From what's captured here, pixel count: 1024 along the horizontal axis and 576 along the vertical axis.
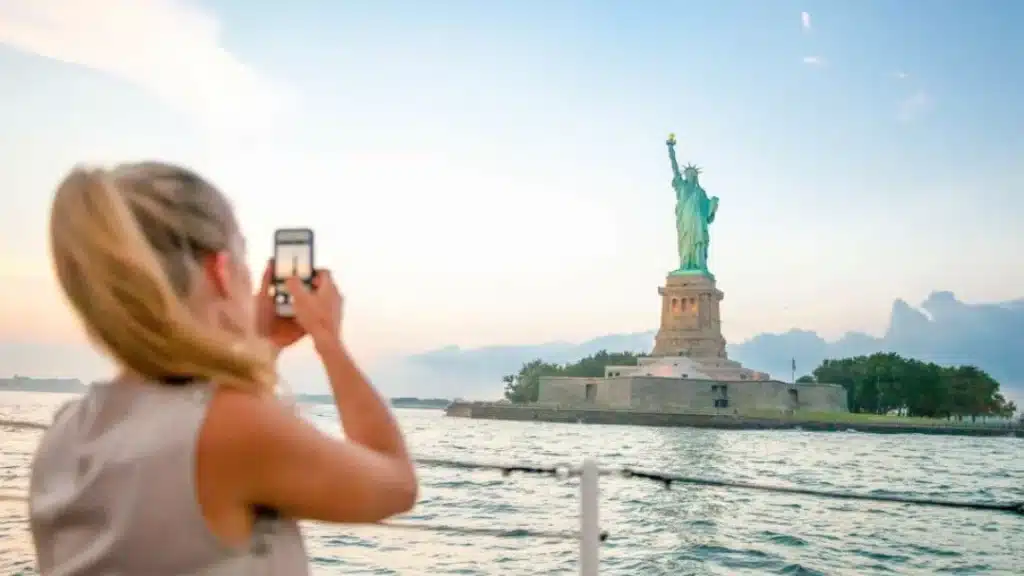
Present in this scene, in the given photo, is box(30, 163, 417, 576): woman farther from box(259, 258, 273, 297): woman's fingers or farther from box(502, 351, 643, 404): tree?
box(502, 351, 643, 404): tree

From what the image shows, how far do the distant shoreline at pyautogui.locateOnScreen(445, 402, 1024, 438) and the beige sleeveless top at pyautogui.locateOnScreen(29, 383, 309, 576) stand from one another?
5320cm

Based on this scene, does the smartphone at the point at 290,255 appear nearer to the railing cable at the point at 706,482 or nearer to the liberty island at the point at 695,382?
the railing cable at the point at 706,482

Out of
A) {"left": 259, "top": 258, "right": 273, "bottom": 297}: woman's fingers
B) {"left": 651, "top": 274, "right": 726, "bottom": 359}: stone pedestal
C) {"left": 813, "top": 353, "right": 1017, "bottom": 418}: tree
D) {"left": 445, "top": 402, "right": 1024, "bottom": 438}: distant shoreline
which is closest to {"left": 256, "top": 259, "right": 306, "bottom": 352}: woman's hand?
{"left": 259, "top": 258, "right": 273, "bottom": 297}: woman's fingers

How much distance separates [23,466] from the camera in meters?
14.8

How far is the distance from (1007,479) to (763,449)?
11.0 meters

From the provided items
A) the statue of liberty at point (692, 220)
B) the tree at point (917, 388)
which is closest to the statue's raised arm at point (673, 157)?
the statue of liberty at point (692, 220)

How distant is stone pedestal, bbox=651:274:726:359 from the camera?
54562 millimetres

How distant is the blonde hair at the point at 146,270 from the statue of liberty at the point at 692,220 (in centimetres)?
5548

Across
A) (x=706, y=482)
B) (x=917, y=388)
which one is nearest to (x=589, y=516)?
(x=706, y=482)

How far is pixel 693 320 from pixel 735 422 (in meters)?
6.32

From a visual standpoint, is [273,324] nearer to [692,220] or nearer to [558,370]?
[692,220]

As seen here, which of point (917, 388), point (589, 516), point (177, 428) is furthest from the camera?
point (917, 388)

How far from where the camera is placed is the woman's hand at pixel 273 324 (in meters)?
1.27

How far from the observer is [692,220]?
56594 mm
